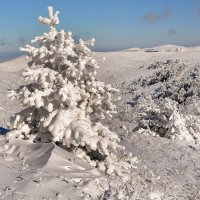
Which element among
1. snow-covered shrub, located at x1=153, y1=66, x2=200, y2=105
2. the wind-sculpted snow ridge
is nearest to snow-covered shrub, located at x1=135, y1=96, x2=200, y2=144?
the wind-sculpted snow ridge

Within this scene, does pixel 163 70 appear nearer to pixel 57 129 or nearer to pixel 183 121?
pixel 183 121

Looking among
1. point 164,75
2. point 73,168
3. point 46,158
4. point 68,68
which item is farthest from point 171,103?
point 164,75

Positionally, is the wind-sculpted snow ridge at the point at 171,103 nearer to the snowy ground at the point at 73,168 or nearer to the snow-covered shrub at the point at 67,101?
the snowy ground at the point at 73,168

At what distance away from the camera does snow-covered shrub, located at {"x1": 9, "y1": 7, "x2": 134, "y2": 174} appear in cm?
803

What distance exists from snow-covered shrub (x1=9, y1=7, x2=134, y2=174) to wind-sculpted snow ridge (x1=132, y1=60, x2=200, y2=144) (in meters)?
4.22

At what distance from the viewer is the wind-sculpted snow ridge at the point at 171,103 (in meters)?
12.7

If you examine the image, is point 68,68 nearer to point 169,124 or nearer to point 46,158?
point 46,158

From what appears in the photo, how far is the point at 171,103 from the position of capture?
13805mm

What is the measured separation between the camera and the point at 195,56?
97.3 ft

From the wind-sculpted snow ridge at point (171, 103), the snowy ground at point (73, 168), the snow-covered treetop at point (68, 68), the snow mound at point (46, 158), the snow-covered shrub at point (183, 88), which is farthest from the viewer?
the snow-covered shrub at point (183, 88)

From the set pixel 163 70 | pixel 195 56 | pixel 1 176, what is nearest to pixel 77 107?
pixel 1 176

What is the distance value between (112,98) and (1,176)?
10.3ft

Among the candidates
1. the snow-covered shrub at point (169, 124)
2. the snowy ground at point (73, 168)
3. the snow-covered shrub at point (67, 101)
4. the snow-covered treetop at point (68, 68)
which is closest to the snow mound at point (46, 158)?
the snowy ground at point (73, 168)

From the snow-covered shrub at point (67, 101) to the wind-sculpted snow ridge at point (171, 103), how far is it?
4.22 metres
